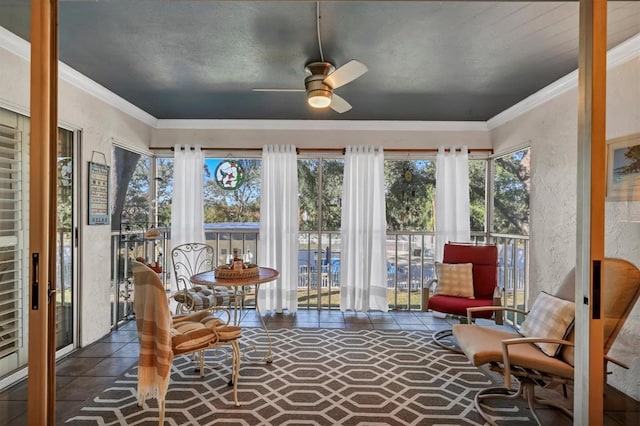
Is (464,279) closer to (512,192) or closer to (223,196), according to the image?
(512,192)

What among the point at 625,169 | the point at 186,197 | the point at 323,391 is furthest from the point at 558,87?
the point at 186,197

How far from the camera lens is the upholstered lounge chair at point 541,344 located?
1680mm

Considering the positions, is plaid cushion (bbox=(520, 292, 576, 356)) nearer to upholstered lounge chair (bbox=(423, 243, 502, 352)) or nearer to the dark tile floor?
the dark tile floor

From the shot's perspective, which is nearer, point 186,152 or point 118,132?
point 118,132

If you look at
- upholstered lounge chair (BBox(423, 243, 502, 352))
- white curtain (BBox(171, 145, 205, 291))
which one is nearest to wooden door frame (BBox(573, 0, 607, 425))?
upholstered lounge chair (BBox(423, 243, 502, 352))

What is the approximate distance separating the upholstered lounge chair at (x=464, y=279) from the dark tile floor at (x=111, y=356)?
1.60 feet

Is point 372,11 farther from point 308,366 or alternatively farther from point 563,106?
point 308,366

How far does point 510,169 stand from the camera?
4.07 m

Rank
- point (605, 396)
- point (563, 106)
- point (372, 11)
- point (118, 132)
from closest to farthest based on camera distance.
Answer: point (605, 396) < point (372, 11) < point (563, 106) < point (118, 132)

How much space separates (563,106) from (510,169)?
109 centimetres

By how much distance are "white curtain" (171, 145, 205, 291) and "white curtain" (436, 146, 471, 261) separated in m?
3.00

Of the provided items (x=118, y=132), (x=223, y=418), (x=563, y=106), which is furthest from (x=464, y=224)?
(x=118, y=132)

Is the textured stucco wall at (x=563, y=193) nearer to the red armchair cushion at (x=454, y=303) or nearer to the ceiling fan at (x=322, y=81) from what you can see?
the red armchair cushion at (x=454, y=303)

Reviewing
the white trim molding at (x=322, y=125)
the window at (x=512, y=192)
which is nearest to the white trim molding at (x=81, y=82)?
the white trim molding at (x=322, y=125)
